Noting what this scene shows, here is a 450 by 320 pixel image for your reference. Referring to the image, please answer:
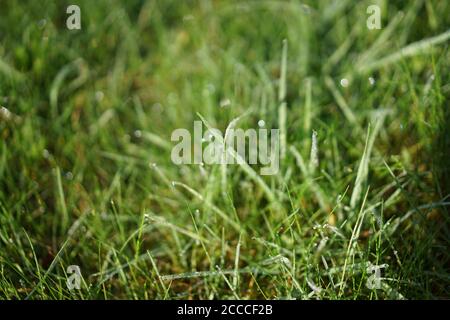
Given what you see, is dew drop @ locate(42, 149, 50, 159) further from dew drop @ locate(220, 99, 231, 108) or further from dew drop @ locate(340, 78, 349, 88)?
dew drop @ locate(340, 78, 349, 88)

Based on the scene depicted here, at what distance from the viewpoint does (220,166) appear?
3.64ft

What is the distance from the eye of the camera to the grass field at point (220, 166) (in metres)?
1.04

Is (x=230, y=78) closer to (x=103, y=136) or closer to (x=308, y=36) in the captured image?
(x=308, y=36)

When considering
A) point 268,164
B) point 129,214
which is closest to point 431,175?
point 268,164

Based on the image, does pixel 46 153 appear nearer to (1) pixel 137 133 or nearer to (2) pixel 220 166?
(1) pixel 137 133

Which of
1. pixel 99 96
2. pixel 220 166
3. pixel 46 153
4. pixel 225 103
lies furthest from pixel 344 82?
pixel 46 153

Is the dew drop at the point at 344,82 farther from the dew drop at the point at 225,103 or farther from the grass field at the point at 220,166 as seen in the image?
the dew drop at the point at 225,103

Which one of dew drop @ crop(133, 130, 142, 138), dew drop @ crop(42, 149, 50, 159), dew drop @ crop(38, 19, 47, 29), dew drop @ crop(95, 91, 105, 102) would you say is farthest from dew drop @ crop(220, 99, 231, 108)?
dew drop @ crop(38, 19, 47, 29)

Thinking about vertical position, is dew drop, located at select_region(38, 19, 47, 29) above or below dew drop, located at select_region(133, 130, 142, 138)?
above

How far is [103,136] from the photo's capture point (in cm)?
132

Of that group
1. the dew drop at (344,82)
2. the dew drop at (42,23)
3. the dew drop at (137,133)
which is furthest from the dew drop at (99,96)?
the dew drop at (344,82)

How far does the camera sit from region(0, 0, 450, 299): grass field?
1035mm

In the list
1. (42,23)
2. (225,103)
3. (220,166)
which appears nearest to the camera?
(220,166)

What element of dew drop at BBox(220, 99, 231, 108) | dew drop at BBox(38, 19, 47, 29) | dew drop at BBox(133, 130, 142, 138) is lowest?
dew drop at BBox(133, 130, 142, 138)
